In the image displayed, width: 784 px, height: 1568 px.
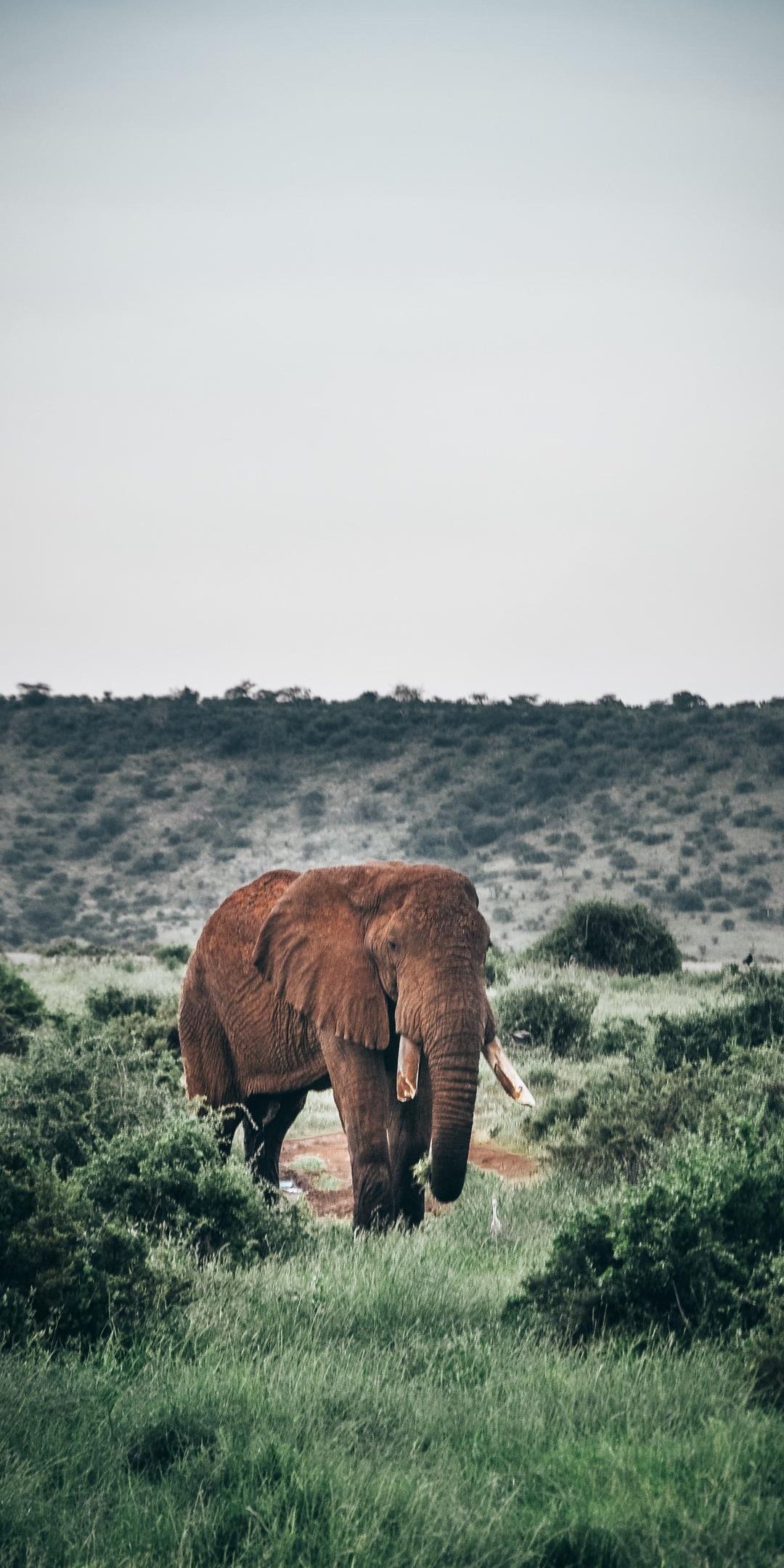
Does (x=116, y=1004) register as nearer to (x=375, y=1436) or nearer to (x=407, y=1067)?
(x=407, y=1067)

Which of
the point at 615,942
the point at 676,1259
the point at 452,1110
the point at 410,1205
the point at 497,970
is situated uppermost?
the point at 452,1110

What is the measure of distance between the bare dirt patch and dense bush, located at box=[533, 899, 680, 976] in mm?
13358

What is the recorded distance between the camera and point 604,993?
21781mm

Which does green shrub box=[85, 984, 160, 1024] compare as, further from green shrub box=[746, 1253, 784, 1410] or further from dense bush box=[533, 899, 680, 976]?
green shrub box=[746, 1253, 784, 1410]

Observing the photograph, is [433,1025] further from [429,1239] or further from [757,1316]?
[757,1316]

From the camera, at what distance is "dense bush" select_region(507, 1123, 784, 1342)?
581 cm

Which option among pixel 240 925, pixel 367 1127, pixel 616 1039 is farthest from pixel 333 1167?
pixel 616 1039

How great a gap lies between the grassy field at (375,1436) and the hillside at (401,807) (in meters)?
39.6

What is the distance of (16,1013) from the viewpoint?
657 inches

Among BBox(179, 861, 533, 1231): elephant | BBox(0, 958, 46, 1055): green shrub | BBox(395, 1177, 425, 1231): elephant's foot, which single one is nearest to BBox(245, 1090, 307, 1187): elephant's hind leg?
BBox(179, 861, 533, 1231): elephant

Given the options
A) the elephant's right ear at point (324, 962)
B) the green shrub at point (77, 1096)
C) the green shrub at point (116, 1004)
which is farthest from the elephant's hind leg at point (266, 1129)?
the green shrub at point (116, 1004)

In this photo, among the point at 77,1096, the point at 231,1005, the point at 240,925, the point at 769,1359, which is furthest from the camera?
the point at 77,1096

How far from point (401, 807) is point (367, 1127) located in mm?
54117

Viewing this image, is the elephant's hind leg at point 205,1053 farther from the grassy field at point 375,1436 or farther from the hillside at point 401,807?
the hillside at point 401,807
